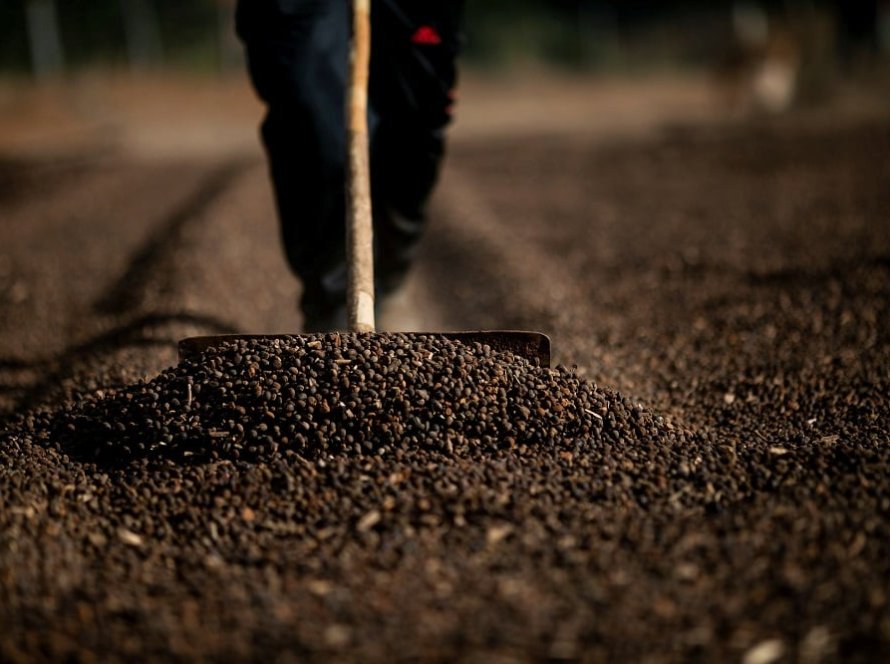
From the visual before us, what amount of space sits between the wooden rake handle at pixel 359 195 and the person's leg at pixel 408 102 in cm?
17

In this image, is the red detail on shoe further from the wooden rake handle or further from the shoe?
the shoe

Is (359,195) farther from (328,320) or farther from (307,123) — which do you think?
(328,320)

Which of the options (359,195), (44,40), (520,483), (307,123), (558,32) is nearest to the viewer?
(520,483)

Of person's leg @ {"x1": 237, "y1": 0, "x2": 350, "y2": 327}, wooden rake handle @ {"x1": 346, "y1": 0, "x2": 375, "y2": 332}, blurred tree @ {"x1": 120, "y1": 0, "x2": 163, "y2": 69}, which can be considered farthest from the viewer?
blurred tree @ {"x1": 120, "y1": 0, "x2": 163, "y2": 69}

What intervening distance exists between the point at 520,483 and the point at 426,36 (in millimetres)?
1605

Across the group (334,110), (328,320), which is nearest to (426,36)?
(334,110)

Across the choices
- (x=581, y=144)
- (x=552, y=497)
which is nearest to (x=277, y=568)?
(x=552, y=497)

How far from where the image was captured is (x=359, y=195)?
2613 mm

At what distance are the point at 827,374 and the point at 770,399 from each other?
0.90ft

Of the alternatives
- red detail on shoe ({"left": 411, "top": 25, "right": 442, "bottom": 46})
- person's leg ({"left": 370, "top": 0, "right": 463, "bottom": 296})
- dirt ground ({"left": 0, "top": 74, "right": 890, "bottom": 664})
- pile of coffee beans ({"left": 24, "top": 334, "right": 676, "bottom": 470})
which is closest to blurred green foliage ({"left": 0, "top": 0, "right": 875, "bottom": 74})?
dirt ground ({"left": 0, "top": 74, "right": 890, "bottom": 664})

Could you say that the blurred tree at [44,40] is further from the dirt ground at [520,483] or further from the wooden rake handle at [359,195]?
the wooden rake handle at [359,195]

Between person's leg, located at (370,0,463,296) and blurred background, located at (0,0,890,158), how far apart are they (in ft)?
39.2

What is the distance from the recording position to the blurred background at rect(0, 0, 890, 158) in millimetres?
16438

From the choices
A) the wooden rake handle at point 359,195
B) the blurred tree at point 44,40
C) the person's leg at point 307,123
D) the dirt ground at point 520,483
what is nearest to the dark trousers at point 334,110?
the person's leg at point 307,123
